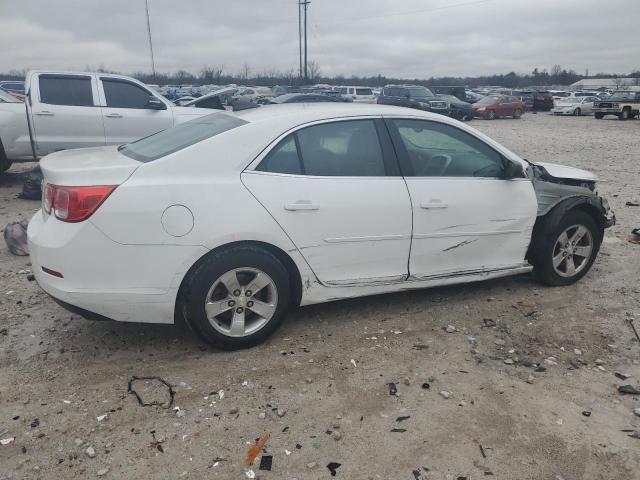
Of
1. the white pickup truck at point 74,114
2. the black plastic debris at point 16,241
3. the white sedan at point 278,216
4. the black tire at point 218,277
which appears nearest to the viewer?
the white sedan at point 278,216

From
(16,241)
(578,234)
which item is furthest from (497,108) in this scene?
(16,241)

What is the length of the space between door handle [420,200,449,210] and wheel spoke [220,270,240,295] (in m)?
1.44

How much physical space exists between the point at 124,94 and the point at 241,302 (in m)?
6.89

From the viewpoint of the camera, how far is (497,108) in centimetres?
2920

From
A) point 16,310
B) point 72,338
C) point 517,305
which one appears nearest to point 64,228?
point 72,338

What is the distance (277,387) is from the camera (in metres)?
3.12

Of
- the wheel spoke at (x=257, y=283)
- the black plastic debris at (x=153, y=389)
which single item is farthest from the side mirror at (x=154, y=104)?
the black plastic debris at (x=153, y=389)

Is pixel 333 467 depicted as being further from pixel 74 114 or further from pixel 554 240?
pixel 74 114

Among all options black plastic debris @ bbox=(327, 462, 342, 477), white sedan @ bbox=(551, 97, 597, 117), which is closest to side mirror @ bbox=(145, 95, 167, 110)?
black plastic debris @ bbox=(327, 462, 342, 477)

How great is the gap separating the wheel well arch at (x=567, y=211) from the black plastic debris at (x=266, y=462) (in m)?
2.95

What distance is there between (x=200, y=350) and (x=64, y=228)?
1.17 meters

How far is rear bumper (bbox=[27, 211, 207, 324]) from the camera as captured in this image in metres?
3.02

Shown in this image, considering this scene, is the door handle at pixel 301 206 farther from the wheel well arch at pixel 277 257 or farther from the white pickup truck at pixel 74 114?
the white pickup truck at pixel 74 114

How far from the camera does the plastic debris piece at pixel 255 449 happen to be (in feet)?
8.28
